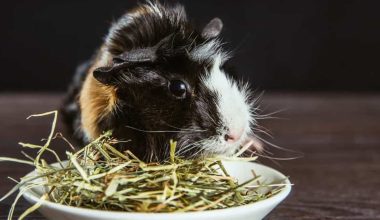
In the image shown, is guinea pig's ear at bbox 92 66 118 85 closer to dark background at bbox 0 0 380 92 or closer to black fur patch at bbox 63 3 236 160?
black fur patch at bbox 63 3 236 160

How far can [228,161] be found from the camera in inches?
47.3

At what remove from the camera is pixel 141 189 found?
3.31 ft

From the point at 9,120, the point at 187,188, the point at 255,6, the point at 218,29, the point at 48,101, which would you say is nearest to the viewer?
the point at 187,188

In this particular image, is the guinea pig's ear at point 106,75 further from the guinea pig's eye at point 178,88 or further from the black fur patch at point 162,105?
the guinea pig's eye at point 178,88

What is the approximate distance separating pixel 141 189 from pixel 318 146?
3.90 ft

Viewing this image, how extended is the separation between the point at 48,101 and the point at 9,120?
516mm

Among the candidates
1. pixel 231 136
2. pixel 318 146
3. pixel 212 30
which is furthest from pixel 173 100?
pixel 318 146

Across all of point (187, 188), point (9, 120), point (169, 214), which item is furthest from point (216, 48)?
point (9, 120)

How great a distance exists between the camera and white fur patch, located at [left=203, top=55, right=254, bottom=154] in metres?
1.13

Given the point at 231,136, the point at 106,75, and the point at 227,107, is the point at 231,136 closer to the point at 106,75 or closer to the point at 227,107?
the point at 227,107

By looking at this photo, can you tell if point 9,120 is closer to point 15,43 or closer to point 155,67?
point 15,43

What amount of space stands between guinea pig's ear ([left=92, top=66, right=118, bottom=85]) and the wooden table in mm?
296

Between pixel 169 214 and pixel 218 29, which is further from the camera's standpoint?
pixel 218 29

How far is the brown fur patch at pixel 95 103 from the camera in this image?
1212 millimetres
